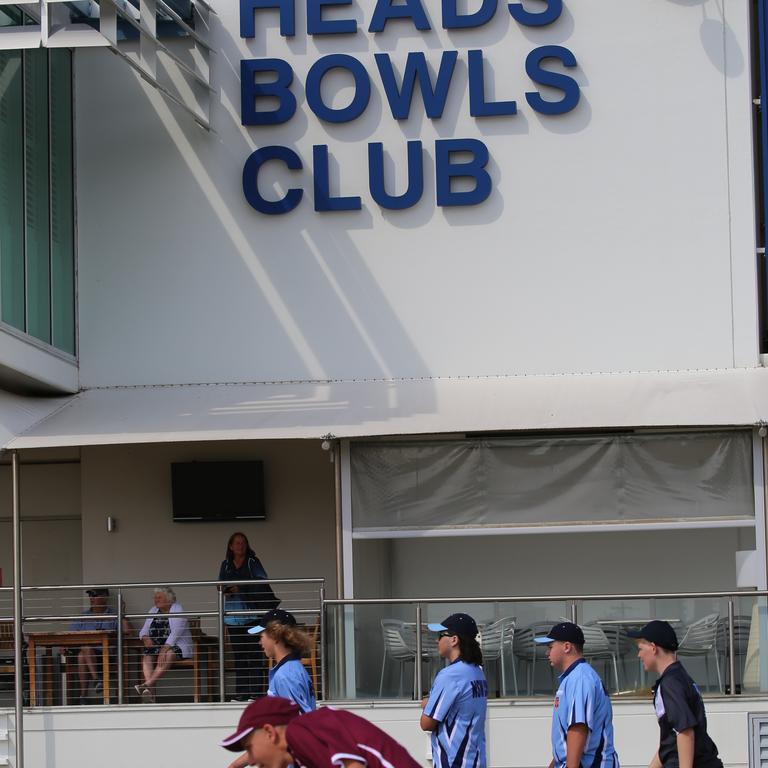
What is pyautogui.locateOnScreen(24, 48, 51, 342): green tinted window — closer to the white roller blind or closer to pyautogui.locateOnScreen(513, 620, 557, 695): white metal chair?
the white roller blind

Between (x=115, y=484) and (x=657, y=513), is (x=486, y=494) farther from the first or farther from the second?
(x=115, y=484)

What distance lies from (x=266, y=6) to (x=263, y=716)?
12.7m

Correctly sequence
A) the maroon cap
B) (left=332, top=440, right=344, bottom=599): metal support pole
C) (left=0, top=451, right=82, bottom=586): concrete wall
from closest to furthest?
the maroon cap → (left=332, top=440, right=344, bottom=599): metal support pole → (left=0, top=451, right=82, bottom=586): concrete wall

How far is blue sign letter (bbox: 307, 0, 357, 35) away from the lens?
1630 cm

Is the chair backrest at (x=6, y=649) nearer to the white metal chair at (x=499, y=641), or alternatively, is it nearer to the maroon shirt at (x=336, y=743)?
the white metal chair at (x=499, y=641)

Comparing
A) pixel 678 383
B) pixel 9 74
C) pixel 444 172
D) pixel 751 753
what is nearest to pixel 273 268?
Answer: pixel 444 172

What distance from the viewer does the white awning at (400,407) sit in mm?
14031

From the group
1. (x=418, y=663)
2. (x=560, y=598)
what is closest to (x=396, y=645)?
(x=418, y=663)

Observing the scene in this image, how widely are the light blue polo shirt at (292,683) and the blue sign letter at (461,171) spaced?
8295mm

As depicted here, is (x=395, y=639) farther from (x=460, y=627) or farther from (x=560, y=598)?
(x=460, y=627)

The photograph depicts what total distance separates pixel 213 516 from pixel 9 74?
496 centimetres

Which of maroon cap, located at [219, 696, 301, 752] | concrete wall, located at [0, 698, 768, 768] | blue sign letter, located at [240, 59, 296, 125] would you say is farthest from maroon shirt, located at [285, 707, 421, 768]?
blue sign letter, located at [240, 59, 296, 125]

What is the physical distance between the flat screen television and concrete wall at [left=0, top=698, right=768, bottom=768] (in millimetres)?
3411

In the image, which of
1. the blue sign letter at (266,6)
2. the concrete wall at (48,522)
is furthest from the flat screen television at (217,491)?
the blue sign letter at (266,6)
